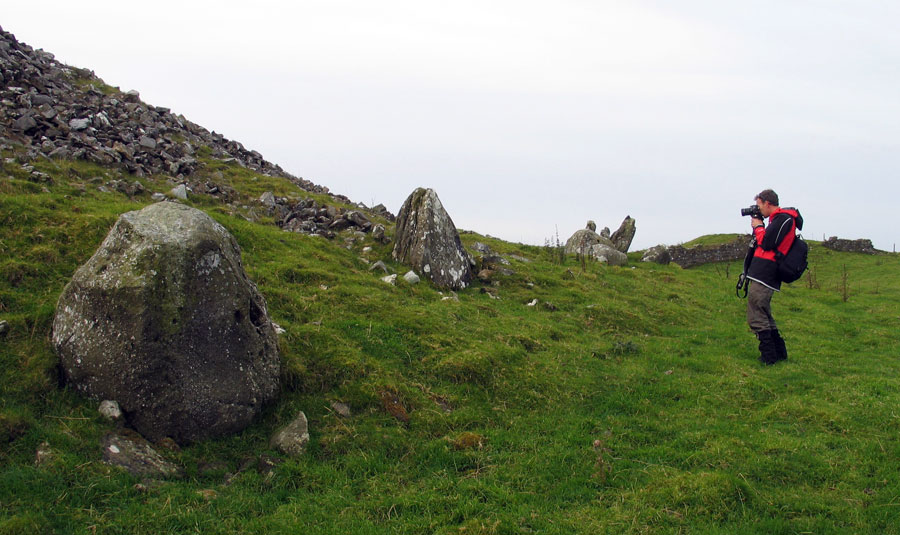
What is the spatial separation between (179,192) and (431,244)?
8081 millimetres

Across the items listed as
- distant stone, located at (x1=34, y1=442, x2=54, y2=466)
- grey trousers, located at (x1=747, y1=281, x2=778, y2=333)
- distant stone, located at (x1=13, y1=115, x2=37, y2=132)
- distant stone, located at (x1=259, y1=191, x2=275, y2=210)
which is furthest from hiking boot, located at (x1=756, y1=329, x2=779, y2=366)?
distant stone, located at (x1=13, y1=115, x2=37, y2=132)

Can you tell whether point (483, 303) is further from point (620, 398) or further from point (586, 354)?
point (620, 398)

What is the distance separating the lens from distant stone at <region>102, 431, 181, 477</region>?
6.82 metres

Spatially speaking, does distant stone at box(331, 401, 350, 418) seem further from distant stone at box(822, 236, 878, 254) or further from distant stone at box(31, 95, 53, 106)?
distant stone at box(822, 236, 878, 254)

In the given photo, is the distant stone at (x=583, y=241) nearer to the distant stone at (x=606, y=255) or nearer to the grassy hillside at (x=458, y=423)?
the distant stone at (x=606, y=255)

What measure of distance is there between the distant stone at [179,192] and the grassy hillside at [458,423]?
2.07 meters

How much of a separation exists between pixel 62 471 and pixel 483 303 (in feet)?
34.3

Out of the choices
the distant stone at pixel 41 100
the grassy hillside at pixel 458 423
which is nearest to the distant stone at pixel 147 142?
the distant stone at pixel 41 100

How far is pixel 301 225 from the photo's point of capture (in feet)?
63.1

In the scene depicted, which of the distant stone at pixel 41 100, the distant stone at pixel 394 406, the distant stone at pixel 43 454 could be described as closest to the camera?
the distant stone at pixel 43 454

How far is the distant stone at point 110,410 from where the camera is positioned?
24.0 ft

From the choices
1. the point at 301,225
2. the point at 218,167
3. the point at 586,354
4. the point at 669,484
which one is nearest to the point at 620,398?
the point at 586,354

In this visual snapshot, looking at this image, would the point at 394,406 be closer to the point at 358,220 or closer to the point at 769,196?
the point at 769,196

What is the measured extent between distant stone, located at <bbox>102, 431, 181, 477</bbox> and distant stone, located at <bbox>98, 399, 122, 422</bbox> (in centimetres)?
24
